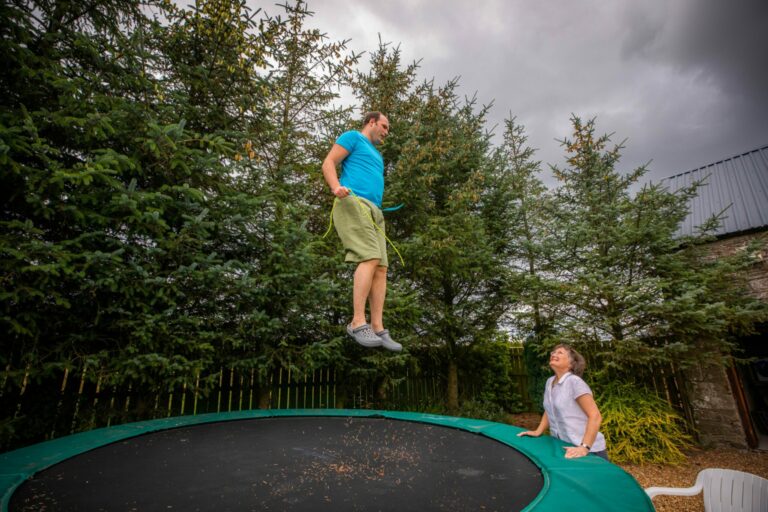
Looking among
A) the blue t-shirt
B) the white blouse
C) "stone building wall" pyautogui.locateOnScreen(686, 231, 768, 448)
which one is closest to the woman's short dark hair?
the white blouse

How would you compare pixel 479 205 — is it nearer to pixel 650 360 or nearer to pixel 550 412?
pixel 650 360

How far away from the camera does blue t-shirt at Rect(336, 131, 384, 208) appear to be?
2.04 meters

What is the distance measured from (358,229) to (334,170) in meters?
0.34

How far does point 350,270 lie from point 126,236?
6.92ft

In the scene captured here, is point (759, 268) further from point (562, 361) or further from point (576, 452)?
point (576, 452)

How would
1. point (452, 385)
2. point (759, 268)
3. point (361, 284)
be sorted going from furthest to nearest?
1. point (452, 385)
2. point (759, 268)
3. point (361, 284)

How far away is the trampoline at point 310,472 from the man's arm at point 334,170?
126 cm

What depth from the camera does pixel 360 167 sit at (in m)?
2.04

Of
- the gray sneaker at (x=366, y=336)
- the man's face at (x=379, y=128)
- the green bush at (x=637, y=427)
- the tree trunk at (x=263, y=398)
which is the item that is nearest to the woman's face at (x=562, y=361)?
the gray sneaker at (x=366, y=336)

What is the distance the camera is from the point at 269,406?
4.11 m

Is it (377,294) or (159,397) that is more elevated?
(377,294)

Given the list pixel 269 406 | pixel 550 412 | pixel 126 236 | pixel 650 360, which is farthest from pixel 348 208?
pixel 650 360

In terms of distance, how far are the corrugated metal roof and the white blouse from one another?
3.92 meters

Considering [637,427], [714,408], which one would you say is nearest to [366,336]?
[637,427]
